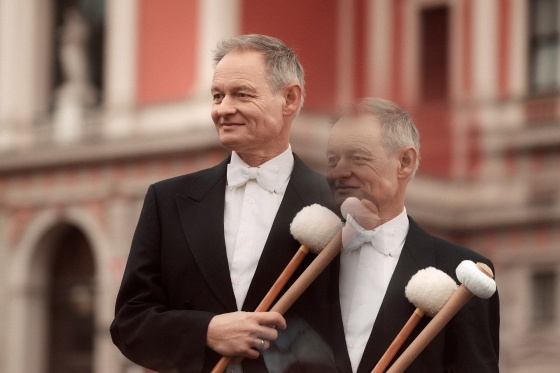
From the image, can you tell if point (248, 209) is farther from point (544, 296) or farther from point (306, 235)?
point (544, 296)

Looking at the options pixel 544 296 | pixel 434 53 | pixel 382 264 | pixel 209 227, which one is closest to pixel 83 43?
pixel 434 53

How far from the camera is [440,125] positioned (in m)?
14.4

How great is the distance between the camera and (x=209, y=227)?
2.22 m

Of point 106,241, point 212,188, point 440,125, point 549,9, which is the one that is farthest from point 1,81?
point 212,188

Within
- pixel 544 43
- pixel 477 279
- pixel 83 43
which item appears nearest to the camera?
pixel 477 279

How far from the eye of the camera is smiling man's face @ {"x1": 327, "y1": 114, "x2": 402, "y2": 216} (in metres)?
2.05

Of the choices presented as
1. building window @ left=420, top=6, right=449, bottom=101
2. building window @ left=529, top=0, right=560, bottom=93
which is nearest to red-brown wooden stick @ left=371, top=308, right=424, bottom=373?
building window @ left=529, top=0, right=560, bottom=93

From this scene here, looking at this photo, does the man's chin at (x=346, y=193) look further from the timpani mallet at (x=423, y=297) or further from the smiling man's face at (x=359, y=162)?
the timpani mallet at (x=423, y=297)

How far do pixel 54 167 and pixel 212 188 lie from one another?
11468 mm

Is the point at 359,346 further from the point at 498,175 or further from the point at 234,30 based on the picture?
the point at 498,175

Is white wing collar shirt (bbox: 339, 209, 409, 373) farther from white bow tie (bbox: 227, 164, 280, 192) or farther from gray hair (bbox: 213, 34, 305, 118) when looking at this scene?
gray hair (bbox: 213, 34, 305, 118)

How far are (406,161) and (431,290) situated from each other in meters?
0.25

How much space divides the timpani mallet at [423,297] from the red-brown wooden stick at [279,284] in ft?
0.68

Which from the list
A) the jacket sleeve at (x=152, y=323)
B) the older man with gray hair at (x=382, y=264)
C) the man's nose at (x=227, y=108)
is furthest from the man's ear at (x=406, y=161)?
the jacket sleeve at (x=152, y=323)
